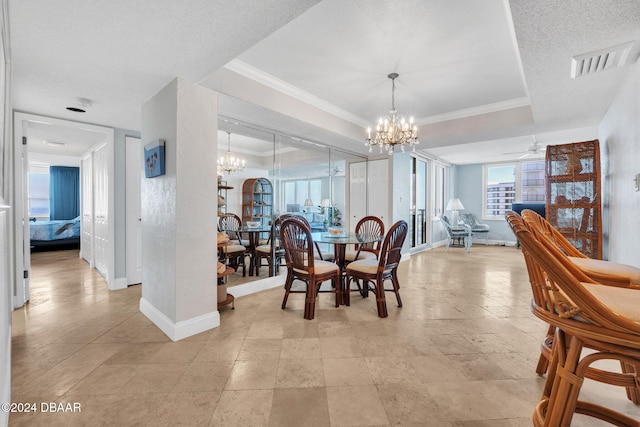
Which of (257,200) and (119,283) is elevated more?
(257,200)

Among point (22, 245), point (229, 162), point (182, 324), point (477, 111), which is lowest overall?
point (182, 324)

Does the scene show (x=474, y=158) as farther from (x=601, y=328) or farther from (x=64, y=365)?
(x=64, y=365)

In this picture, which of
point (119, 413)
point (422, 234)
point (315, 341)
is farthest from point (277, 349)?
point (422, 234)

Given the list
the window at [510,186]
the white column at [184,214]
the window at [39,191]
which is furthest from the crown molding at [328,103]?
the window at [39,191]

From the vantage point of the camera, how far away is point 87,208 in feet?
16.8

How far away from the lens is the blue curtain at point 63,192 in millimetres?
7477

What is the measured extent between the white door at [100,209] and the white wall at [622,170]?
5.98 meters

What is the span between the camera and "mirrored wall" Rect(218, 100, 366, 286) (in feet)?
11.6

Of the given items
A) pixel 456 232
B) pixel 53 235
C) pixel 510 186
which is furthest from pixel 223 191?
pixel 510 186

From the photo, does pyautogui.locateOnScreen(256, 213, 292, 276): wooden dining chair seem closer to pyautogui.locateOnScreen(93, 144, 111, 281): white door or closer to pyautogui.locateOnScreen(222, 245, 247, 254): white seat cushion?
pyautogui.locateOnScreen(222, 245, 247, 254): white seat cushion

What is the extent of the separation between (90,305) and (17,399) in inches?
69.0

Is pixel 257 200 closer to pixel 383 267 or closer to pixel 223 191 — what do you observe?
pixel 223 191

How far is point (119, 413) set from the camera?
148 centimetres

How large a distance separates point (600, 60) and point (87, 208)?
724 centimetres
